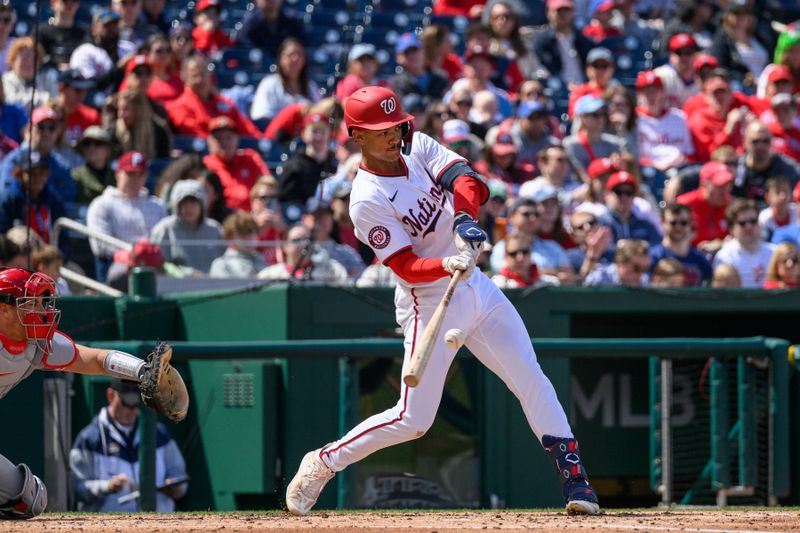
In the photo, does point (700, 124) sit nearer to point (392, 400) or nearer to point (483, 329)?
point (392, 400)

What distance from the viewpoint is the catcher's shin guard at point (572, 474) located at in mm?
5539

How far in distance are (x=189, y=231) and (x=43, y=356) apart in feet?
11.2

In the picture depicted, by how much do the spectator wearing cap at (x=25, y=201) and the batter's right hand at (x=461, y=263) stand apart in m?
4.21

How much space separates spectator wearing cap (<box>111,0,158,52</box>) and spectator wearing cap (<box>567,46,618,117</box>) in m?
3.45

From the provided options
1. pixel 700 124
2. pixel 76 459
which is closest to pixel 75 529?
pixel 76 459

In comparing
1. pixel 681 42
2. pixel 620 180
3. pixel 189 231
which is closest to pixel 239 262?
pixel 189 231

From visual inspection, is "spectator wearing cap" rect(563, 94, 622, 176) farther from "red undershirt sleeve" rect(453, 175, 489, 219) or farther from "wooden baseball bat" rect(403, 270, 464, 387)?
"wooden baseball bat" rect(403, 270, 464, 387)

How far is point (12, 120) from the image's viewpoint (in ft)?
32.2

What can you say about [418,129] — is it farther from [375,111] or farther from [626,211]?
[375,111]

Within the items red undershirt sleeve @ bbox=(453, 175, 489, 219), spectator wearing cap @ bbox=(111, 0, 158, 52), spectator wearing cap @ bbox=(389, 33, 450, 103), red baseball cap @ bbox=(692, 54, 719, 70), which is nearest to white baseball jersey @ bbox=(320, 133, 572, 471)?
red undershirt sleeve @ bbox=(453, 175, 489, 219)

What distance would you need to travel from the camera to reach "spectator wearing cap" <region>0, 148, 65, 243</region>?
8.81 meters

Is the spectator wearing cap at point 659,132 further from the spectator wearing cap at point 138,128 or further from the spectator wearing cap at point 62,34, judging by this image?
the spectator wearing cap at point 62,34

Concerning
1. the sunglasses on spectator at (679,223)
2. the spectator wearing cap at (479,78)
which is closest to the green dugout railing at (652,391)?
the sunglasses on spectator at (679,223)

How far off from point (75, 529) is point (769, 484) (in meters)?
4.06
